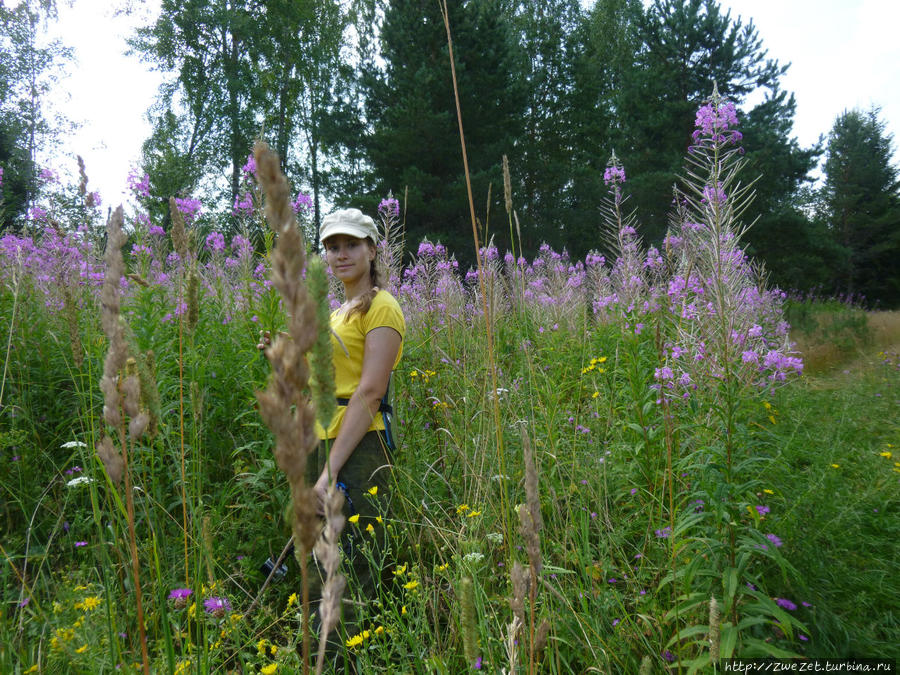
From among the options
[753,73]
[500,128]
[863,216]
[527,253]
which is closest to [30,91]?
[500,128]

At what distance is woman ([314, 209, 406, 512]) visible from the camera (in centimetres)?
230

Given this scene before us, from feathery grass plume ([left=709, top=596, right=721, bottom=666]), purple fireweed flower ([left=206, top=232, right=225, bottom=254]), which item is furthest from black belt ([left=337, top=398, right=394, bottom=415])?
purple fireweed flower ([left=206, top=232, right=225, bottom=254])

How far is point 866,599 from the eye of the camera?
2.17m

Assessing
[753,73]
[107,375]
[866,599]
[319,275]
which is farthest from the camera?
[753,73]

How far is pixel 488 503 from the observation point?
7.45 feet

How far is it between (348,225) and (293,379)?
241cm

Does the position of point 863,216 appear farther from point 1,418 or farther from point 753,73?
point 1,418

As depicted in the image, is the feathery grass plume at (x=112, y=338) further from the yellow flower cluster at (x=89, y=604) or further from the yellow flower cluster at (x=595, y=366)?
the yellow flower cluster at (x=595, y=366)

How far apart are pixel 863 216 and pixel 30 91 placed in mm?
43891

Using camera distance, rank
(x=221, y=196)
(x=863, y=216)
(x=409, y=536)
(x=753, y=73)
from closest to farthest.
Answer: (x=409, y=536) → (x=753, y=73) → (x=221, y=196) → (x=863, y=216)

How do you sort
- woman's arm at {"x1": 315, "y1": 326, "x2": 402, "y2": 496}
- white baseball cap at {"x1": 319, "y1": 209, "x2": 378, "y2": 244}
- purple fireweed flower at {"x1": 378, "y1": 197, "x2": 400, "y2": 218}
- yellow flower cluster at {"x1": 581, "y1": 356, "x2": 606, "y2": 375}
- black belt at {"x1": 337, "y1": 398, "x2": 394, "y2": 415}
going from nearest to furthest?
woman's arm at {"x1": 315, "y1": 326, "x2": 402, "y2": 496}, black belt at {"x1": 337, "y1": 398, "x2": 394, "y2": 415}, white baseball cap at {"x1": 319, "y1": 209, "x2": 378, "y2": 244}, yellow flower cluster at {"x1": 581, "y1": 356, "x2": 606, "y2": 375}, purple fireweed flower at {"x1": 378, "y1": 197, "x2": 400, "y2": 218}

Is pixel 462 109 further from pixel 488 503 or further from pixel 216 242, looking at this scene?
pixel 488 503

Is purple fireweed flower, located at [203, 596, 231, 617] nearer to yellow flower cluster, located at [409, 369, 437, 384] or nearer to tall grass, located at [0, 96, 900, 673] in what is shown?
tall grass, located at [0, 96, 900, 673]

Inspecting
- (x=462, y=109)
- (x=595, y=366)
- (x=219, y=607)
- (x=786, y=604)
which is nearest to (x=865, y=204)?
(x=462, y=109)
